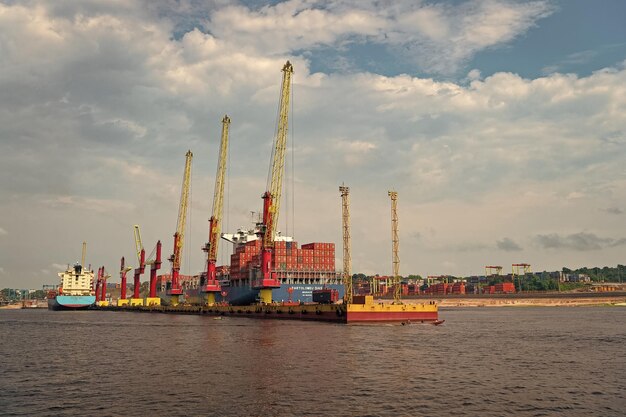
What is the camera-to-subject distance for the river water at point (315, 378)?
29.9 metres

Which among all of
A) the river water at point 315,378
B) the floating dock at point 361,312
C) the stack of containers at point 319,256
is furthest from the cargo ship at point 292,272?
the river water at point 315,378

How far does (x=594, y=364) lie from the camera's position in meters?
47.9

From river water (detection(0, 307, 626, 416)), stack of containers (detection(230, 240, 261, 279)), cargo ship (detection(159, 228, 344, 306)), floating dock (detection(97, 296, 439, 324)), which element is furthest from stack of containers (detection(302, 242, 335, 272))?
river water (detection(0, 307, 626, 416))

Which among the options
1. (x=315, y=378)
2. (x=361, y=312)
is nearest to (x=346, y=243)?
(x=361, y=312)

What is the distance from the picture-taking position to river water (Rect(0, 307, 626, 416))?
29.9m


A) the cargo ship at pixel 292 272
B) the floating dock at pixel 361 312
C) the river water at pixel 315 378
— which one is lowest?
the river water at pixel 315 378

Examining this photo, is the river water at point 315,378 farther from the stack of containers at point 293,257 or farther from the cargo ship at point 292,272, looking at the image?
the stack of containers at point 293,257

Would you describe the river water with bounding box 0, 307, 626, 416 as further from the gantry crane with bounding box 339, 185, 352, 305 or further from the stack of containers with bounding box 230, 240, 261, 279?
the stack of containers with bounding box 230, 240, 261, 279

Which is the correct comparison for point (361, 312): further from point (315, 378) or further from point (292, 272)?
point (292, 272)

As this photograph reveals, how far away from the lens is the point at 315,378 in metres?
39.0

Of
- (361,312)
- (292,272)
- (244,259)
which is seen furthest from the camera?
(244,259)

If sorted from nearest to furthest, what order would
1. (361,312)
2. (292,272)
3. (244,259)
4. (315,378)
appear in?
1. (315,378)
2. (361,312)
3. (292,272)
4. (244,259)

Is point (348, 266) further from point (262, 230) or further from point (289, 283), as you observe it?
point (289, 283)

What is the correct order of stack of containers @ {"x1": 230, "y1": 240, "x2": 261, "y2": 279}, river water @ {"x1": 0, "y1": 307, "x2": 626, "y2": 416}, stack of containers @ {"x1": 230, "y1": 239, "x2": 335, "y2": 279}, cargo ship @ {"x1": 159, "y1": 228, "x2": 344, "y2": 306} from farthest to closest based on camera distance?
stack of containers @ {"x1": 230, "y1": 240, "x2": 261, "y2": 279} → stack of containers @ {"x1": 230, "y1": 239, "x2": 335, "y2": 279} → cargo ship @ {"x1": 159, "y1": 228, "x2": 344, "y2": 306} → river water @ {"x1": 0, "y1": 307, "x2": 626, "y2": 416}
